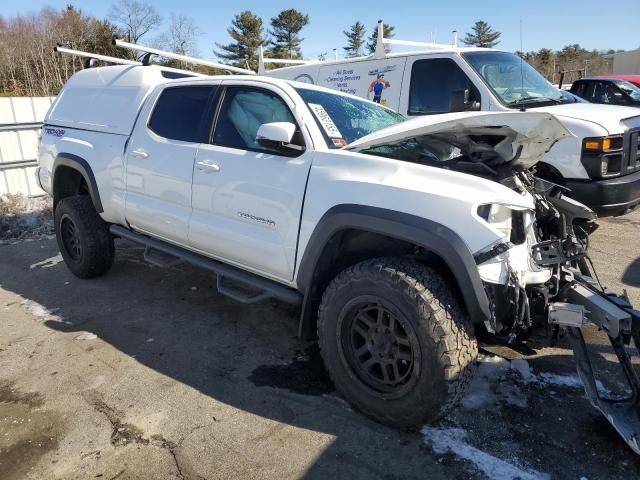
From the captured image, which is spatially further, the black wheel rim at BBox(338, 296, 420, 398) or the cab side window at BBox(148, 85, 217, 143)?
the cab side window at BBox(148, 85, 217, 143)

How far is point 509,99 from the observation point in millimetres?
5777

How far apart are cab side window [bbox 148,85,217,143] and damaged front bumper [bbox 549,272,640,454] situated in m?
2.77

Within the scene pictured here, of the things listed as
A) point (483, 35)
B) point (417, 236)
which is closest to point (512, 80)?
point (417, 236)

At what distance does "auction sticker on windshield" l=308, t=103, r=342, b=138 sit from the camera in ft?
10.7

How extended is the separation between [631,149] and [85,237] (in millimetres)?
5602

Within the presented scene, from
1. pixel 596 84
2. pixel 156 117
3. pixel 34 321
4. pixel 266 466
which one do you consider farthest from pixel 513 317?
pixel 596 84

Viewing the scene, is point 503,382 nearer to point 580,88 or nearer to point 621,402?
point 621,402

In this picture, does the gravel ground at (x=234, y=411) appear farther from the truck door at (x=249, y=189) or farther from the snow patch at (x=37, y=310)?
the truck door at (x=249, y=189)

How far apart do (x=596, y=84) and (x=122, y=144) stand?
11.0m

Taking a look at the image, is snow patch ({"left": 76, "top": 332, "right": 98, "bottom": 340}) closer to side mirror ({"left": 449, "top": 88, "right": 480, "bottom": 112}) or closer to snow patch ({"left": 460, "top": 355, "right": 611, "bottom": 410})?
snow patch ({"left": 460, "top": 355, "right": 611, "bottom": 410})

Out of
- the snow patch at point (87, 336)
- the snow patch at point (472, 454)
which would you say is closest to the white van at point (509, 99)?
the snow patch at point (472, 454)

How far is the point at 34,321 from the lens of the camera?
4.33m

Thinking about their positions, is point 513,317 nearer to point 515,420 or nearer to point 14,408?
point 515,420

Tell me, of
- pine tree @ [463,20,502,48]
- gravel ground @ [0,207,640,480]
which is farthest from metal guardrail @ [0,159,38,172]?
pine tree @ [463,20,502,48]
